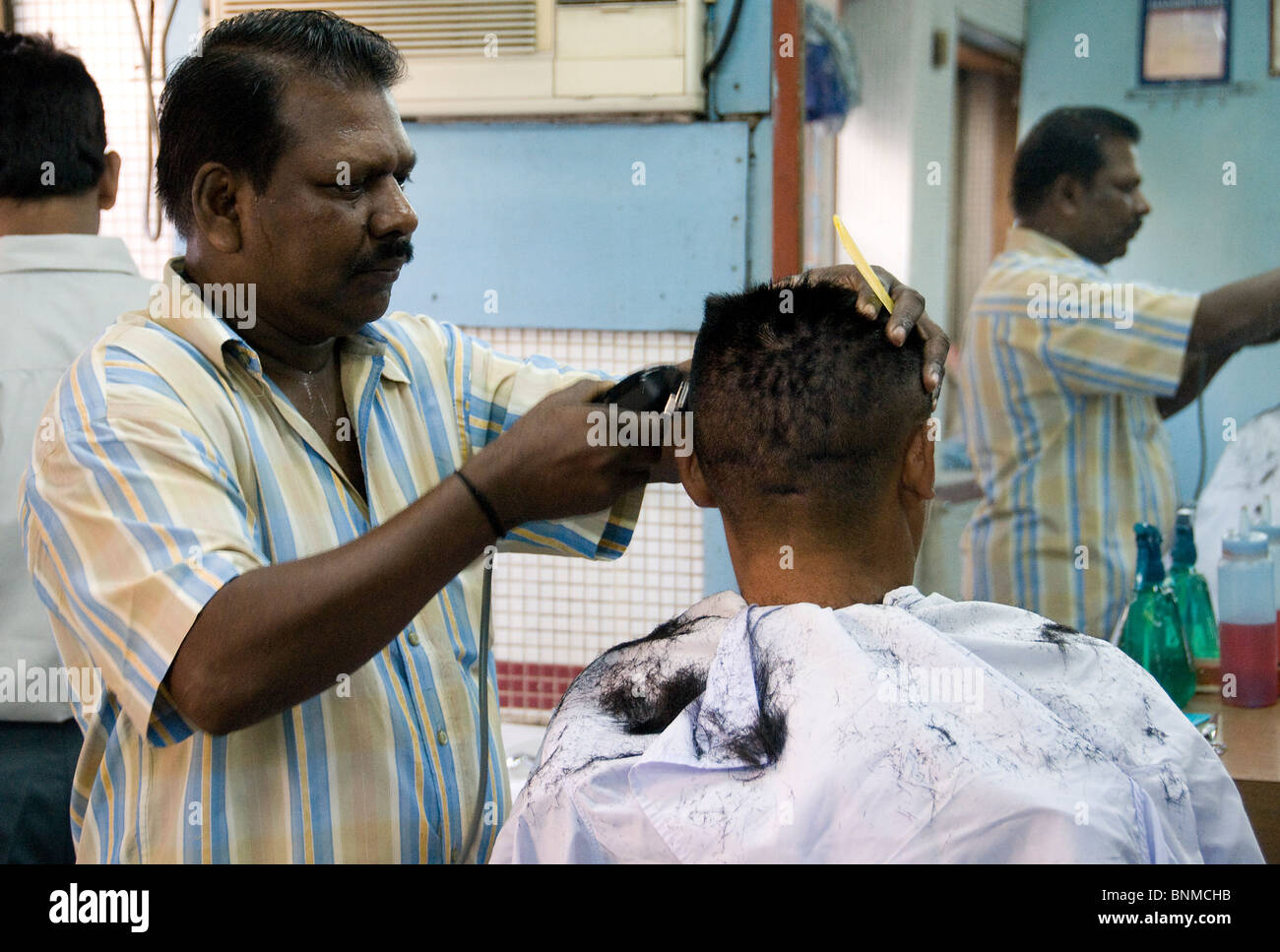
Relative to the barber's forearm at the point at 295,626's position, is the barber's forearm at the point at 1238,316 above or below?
above

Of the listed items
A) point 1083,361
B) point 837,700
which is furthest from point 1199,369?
point 837,700

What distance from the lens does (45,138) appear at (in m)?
1.99

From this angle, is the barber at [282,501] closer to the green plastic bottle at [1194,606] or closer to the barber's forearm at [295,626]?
the barber's forearm at [295,626]

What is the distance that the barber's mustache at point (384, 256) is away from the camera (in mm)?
1403

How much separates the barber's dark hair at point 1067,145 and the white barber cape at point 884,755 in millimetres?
1566

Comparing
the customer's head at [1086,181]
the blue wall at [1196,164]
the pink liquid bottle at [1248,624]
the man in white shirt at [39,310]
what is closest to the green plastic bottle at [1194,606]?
the pink liquid bottle at [1248,624]

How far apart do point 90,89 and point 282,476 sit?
1.10m

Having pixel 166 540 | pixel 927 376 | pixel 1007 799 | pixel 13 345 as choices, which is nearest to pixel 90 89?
pixel 13 345

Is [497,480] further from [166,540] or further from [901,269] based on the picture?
[901,269]

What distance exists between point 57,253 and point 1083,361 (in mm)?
1992

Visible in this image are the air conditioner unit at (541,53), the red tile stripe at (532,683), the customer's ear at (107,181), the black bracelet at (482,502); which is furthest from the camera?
the red tile stripe at (532,683)

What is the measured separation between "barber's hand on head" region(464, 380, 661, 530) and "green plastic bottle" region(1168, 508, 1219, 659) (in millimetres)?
1527

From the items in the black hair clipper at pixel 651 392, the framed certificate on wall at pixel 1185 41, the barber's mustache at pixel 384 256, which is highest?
the framed certificate on wall at pixel 1185 41

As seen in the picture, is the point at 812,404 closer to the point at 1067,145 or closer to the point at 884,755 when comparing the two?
Answer: the point at 884,755
